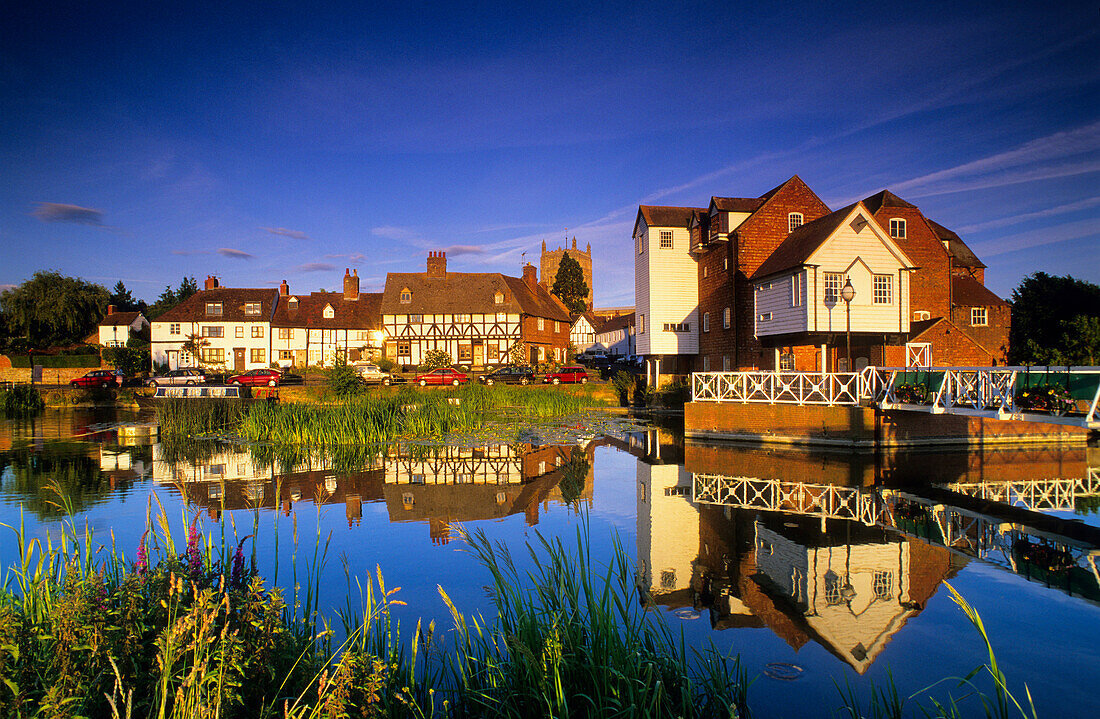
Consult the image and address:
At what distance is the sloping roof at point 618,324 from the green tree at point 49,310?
65606mm

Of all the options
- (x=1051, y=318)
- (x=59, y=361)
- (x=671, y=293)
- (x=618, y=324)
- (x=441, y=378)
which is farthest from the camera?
(x=618, y=324)

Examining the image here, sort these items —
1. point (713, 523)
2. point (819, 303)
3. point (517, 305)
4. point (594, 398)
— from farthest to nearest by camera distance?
point (517, 305) → point (594, 398) → point (819, 303) → point (713, 523)

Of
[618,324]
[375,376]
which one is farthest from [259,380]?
[618,324]

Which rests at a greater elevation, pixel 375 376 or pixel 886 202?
pixel 886 202

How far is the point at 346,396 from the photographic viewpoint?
30531 millimetres

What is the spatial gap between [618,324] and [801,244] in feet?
188

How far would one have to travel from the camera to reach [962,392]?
18.5 m

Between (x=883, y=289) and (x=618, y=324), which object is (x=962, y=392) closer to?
(x=883, y=289)

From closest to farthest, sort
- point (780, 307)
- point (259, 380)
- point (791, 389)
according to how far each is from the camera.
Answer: point (791, 389) < point (780, 307) < point (259, 380)

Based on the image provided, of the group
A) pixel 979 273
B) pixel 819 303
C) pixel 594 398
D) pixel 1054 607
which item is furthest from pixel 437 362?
pixel 1054 607

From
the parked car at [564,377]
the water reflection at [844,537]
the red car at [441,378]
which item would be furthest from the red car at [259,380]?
the water reflection at [844,537]

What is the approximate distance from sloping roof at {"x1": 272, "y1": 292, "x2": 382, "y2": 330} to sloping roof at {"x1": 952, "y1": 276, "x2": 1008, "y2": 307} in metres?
48.1

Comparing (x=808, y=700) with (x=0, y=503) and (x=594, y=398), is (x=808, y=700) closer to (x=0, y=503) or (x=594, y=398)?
(x=0, y=503)

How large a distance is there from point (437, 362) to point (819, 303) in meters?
32.1
